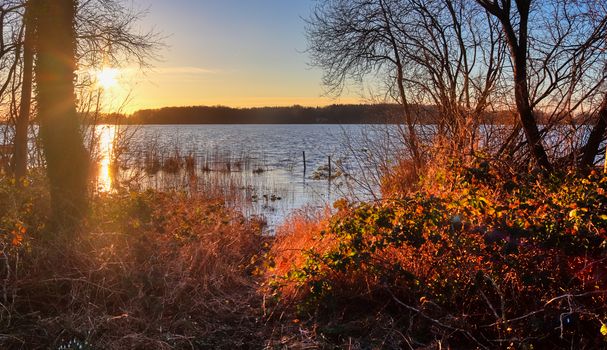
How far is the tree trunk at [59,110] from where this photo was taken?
7133 mm

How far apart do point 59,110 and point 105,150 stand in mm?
6830

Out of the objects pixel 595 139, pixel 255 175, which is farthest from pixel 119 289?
pixel 255 175

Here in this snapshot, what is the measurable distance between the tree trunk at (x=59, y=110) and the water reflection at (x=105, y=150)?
5840mm

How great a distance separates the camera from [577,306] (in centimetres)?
409

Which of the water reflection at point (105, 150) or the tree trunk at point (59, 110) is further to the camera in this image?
the water reflection at point (105, 150)

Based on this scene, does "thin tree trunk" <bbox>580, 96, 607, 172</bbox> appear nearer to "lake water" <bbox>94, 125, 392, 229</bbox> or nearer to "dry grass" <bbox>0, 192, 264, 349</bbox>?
"lake water" <bbox>94, 125, 392, 229</bbox>

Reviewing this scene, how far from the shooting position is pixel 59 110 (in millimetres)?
7316

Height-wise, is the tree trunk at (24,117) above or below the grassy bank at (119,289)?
above

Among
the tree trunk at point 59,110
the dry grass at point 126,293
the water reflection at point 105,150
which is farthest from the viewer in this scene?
the water reflection at point 105,150

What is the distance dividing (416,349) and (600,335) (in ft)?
4.84

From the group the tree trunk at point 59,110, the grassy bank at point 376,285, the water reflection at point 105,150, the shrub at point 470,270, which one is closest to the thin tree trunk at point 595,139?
the grassy bank at point 376,285

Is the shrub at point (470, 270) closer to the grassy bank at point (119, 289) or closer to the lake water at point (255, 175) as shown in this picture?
the grassy bank at point (119, 289)

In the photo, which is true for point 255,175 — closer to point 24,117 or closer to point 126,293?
point 24,117

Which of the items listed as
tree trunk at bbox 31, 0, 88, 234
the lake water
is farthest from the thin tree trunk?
tree trunk at bbox 31, 0, 88, 234
